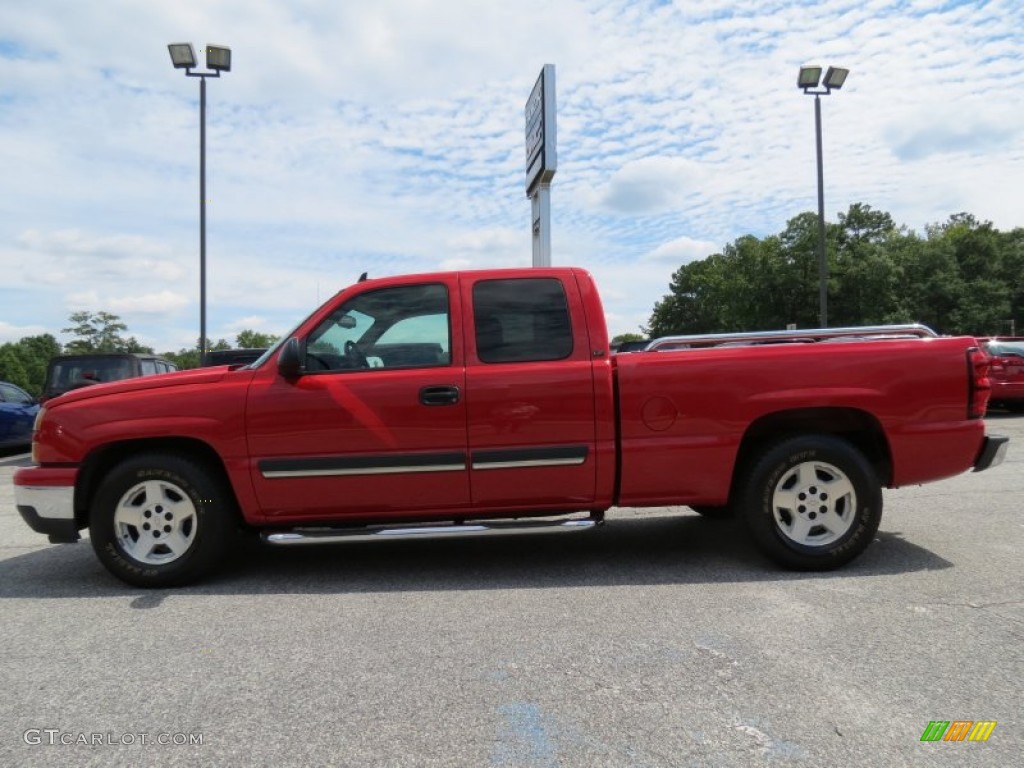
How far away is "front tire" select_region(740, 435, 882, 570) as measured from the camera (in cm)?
447

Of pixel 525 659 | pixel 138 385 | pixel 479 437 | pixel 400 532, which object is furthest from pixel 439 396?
Answer: pixel 138 385

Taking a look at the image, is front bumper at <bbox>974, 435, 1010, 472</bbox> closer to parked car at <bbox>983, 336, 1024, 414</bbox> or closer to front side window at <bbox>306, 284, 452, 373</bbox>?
front side window at <bbox>306, 284, 452, 373</bbox>

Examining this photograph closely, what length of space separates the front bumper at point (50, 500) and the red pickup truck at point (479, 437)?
0.04 feet

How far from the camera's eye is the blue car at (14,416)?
527 inches

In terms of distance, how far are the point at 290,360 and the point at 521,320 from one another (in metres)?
1.41

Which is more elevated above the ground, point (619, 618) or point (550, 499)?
point (550, 499)

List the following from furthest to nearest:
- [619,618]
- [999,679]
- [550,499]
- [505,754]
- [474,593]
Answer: [550,499] < [474,593] < [619,618] < [999,679] < [505,754]

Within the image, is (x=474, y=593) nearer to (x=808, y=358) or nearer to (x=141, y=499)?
(x=141, y=499)

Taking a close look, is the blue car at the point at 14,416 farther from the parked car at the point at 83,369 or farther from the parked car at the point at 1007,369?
the parked car at the point at 1007,369

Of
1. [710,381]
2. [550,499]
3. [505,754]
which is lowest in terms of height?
[505,754]

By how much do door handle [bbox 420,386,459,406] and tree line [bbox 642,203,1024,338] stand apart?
48377 mm

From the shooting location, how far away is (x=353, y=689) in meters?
3.03

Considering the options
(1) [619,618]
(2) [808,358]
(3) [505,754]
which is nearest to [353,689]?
(3) [505,754]

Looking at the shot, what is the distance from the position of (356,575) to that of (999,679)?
11.3ft
